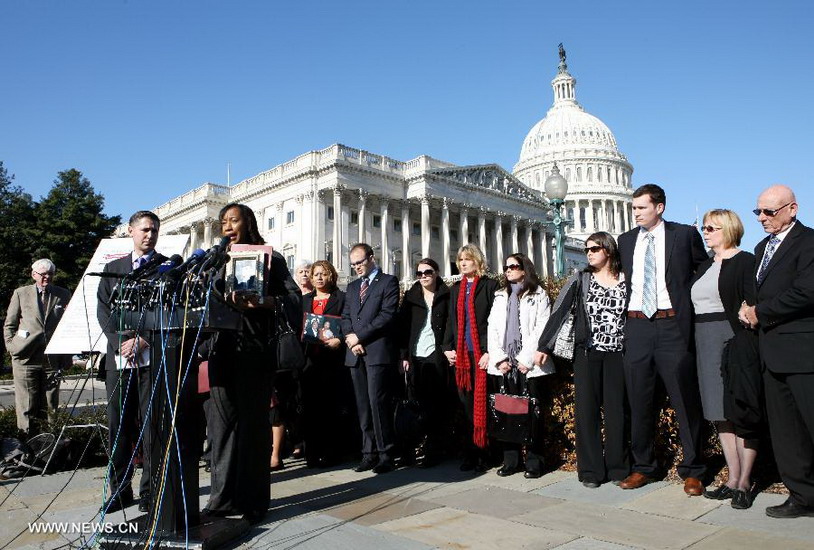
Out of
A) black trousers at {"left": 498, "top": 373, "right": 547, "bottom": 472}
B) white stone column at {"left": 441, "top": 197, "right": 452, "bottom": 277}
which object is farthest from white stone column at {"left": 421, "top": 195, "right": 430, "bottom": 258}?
black trousers at {"left": 498, "top": 373, "right": 547, "bottom": 472}

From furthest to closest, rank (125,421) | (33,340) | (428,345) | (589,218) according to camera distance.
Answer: (589,218) → (33,340) → (428,345) → (125,421)

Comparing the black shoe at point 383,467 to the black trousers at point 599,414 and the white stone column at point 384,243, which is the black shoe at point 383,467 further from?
the white stone column at point 384,243

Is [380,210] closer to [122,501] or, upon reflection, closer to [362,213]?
[362,213]

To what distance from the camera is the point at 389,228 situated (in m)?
59.0

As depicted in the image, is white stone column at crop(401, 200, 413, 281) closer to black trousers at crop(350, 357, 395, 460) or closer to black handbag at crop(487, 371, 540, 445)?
black trousers at crop(350, 357, 395, 460)

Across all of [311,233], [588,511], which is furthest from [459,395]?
[311,233]

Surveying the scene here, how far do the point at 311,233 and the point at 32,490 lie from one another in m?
48.2

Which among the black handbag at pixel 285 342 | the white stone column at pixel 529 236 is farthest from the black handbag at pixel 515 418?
the white stone column at pixel 529 236

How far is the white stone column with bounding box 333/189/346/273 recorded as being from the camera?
5294cm

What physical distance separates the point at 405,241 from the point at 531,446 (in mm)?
53067

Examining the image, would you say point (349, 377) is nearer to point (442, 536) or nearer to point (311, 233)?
point (442, 536)

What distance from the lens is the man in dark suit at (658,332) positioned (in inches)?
199

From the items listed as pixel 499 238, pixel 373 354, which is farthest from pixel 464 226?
pixel 373 354

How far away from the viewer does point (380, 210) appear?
58.4 meters
